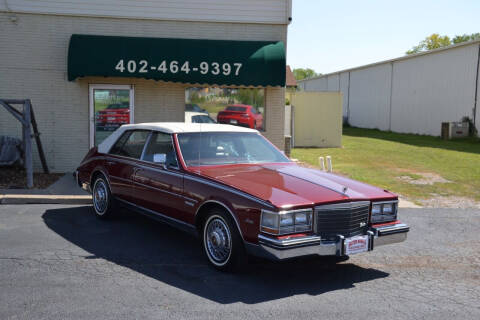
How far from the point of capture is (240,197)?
16.4 ft

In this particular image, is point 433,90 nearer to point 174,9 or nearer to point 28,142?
point 174,9

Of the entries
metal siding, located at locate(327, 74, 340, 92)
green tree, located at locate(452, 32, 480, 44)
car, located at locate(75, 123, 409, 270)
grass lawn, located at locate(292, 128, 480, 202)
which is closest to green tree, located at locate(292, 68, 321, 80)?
green tree, located at locate(452, 32, 480, 44)

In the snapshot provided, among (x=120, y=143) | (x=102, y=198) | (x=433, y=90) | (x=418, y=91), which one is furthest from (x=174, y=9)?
(x=418, y=91)

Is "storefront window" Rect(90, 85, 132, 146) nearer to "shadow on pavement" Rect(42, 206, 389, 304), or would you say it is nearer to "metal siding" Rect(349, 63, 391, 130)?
"shadow on pavement" Rect(42, 206, 389, 304)

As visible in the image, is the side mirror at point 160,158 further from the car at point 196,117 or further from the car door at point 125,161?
the car at point 196,117

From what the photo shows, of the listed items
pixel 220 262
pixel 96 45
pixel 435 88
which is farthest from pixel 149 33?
pixel 435 88

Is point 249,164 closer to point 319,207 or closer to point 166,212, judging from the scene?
point 166,212

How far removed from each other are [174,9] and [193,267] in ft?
27.0

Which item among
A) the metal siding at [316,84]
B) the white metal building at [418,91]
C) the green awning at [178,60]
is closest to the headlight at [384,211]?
the green awning at [178,60]

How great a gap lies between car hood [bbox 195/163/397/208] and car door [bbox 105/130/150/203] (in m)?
1.44

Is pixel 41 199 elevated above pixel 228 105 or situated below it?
below

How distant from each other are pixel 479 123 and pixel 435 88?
4.56 meters

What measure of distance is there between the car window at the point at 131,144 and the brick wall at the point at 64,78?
15.7ft

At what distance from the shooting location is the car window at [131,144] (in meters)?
6.95
